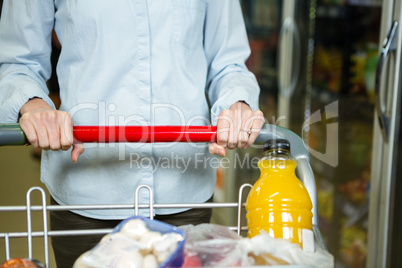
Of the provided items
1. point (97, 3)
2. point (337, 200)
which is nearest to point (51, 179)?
point (97, 3)

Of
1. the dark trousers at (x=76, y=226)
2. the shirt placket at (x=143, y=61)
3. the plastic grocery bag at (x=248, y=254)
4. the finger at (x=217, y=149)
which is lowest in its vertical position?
the dark trousers at (x=76, y=226)

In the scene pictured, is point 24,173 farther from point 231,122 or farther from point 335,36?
point 231,122

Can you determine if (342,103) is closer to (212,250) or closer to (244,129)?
(244,129)

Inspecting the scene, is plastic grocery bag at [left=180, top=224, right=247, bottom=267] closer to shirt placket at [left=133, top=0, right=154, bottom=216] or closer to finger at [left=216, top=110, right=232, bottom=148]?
finger at [left=216, top=110, right=232, bottom=148]

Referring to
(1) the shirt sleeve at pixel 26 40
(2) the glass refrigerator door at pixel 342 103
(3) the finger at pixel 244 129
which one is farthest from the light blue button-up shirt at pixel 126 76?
(2) the glass refrigerator door at pixel 342 103

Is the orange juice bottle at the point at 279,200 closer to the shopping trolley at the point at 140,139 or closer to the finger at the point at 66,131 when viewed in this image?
the shopping trolley at the point at 140,139

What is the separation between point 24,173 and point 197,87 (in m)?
3.89

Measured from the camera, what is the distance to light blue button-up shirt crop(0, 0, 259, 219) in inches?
46.3

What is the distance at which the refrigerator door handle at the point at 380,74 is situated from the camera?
5.91 ft

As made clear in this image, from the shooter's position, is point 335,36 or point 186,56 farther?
point 335,36

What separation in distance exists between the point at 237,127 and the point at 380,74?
3.50ft

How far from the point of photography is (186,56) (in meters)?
1.25

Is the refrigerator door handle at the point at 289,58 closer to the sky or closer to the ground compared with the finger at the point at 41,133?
closer to the sky

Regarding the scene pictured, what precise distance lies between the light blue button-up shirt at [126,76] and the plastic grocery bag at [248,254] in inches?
18.4
